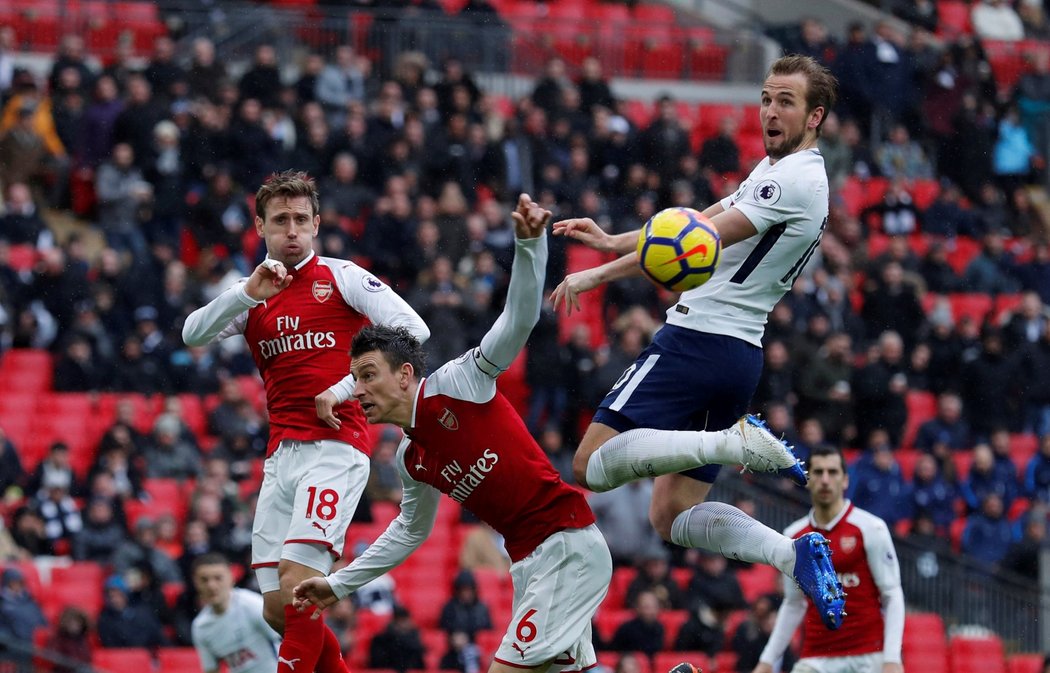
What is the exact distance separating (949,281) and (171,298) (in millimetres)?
9420

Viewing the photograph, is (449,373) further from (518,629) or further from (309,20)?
(309,20)

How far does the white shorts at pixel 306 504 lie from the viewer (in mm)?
8773

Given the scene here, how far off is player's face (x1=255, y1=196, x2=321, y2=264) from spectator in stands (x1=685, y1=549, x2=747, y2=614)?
7.42m

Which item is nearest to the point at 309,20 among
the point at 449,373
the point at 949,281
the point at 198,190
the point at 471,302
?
the point at 198,190

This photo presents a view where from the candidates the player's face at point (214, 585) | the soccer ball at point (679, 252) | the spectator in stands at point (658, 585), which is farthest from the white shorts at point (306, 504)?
the spectator in stands at point (658, 585)

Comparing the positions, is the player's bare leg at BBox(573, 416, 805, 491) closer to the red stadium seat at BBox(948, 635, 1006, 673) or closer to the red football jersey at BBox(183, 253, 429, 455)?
the red football jersey at BBox(183, 253, 429, 455)

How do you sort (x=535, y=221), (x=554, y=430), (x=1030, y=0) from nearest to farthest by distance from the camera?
(x=535, y=221) → (x=554, y=430) → (x=1030, y=0)

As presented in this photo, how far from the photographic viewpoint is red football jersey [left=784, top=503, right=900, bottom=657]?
10414 millimetres

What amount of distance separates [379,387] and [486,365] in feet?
1.61

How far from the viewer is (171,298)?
55.9 ft

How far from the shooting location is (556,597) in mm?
8188

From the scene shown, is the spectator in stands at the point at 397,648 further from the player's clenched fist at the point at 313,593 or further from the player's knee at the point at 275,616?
the player's clenched fist at the point at 313,593

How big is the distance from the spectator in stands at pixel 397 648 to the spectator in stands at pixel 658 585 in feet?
7.24

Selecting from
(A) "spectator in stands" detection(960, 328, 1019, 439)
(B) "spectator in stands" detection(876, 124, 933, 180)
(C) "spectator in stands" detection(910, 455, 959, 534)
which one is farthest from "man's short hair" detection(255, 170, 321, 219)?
(B) "spectator in stands" detection(876, 124, 933, 180)
